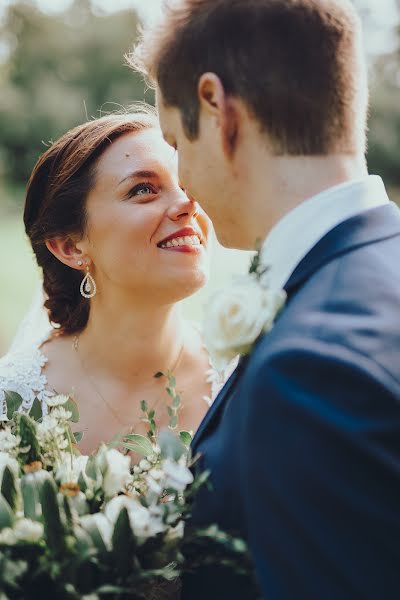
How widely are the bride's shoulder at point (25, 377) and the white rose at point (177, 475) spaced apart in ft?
6.43

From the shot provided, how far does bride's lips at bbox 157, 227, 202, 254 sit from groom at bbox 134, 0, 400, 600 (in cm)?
126

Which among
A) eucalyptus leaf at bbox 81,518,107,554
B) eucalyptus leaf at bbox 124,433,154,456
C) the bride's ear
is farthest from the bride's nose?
eucalyptus leaf at bbox 81,518,107,554

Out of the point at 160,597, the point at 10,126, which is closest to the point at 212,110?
the point at 160,597

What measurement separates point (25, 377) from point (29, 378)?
0.07 feet

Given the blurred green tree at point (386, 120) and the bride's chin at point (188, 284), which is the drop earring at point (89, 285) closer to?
the bride's chin at point (188, 284)

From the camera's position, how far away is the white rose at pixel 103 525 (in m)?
2.00

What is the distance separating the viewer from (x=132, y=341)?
153 inches

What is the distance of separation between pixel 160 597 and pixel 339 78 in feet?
5.60

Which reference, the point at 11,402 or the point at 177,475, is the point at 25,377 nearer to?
the point at 11,402

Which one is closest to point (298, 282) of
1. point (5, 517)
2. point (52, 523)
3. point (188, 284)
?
point (52, 523)

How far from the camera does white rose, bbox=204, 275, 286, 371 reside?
181cm

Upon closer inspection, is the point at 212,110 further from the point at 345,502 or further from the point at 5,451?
the point at 5,451

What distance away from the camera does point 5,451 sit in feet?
7.95

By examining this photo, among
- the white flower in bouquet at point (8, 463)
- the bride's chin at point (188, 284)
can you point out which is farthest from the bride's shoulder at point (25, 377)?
the white flower in bouquet at point (8, 463)
